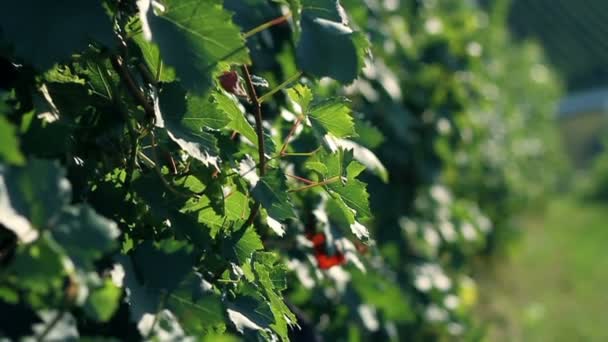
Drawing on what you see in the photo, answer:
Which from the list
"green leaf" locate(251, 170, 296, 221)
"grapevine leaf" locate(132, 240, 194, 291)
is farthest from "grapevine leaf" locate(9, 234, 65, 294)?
"green leaf" locate(251, 170, 296, 221)

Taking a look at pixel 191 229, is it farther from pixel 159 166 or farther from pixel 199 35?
pixel 199 35

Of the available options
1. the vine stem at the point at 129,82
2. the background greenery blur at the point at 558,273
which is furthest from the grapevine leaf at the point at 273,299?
the background greenery blur at the point at 558,273

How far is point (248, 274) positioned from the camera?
3.91ft

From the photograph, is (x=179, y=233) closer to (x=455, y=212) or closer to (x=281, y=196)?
(x=281, y=196)

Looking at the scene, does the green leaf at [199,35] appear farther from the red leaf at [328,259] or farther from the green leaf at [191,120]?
the red leaf at [328,259]

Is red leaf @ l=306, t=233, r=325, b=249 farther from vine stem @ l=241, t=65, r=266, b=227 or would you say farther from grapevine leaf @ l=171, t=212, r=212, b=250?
grapevine leaf @ l=171, t=212, r=212, b=250

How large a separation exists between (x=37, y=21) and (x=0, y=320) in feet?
0.99

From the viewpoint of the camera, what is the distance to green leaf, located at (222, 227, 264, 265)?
3.90ft

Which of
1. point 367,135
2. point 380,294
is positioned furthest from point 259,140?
point 380,294

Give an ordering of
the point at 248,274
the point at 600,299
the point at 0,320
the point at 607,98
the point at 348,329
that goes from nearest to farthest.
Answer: the point at 0,320, the point at 248,274, the point at 348,329, the point at 600,299, the point at 607,98

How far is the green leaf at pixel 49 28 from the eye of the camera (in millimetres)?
944

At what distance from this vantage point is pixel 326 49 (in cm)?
110

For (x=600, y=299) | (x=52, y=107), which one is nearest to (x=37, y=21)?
(x=52, y=107)

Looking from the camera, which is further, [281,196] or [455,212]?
[455,212]
